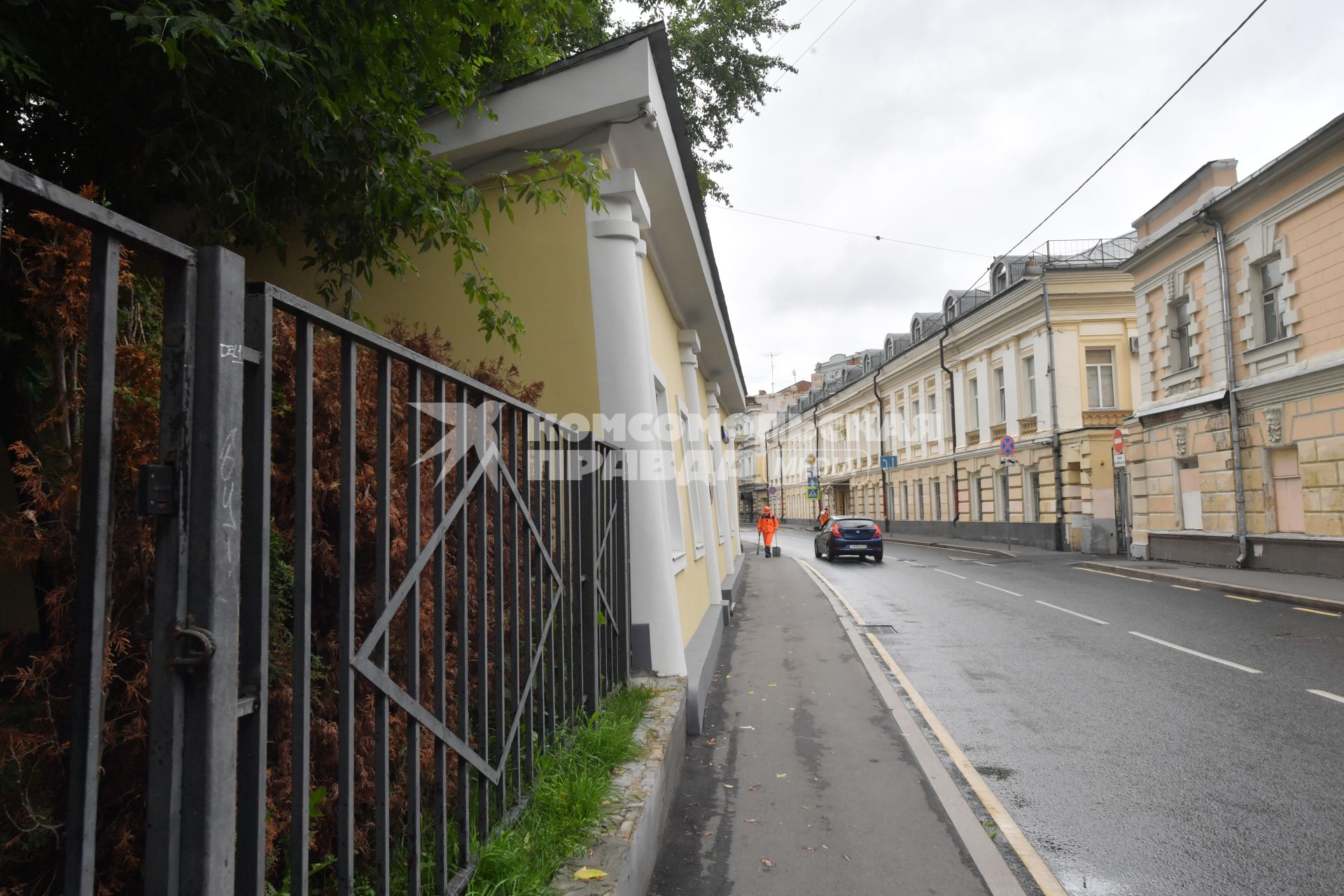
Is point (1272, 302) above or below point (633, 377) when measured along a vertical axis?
above

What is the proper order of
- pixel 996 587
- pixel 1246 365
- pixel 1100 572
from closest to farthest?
pixel 996 587, pixel 1246 365, pixel 1100 572

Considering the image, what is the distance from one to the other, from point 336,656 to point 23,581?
1.58 m

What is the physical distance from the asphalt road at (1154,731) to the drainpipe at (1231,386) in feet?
19.0

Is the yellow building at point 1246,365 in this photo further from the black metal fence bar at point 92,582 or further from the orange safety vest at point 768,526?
the black metal fence bar at point 92,582

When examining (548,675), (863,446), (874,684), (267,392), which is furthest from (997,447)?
(267,392)

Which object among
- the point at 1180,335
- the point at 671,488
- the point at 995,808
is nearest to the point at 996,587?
the point at 1180,335

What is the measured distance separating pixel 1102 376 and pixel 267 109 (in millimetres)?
29424

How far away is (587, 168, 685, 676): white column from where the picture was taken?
18.4ft

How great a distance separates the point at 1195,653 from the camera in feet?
28.1

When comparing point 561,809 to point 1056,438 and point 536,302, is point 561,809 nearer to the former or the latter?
point 536,302

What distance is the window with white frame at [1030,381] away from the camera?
29.3 meters

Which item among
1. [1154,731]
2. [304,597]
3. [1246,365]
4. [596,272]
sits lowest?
[1154,731]

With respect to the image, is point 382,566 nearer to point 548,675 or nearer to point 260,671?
point 260,671

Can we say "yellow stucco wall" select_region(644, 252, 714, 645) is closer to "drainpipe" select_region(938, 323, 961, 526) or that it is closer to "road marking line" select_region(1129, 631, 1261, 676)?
"road marking line" select_region(1129, 631, 1261, 676)
